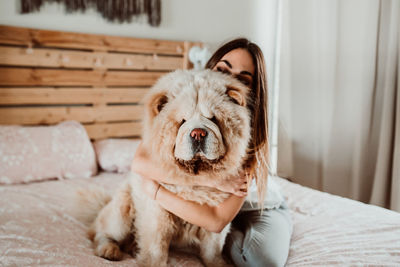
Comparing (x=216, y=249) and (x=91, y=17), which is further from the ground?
(x=91, y=17)

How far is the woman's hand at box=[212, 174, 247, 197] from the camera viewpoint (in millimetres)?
1007

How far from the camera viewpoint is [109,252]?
109 cm

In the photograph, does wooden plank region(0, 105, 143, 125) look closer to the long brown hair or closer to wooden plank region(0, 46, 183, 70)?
wooden plank region(0, 46, 183, 70)

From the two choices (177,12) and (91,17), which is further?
(177,12)

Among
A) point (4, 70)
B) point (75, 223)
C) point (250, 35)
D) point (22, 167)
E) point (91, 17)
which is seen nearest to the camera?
point (75, 223)

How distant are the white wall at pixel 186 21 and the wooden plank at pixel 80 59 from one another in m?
0.21

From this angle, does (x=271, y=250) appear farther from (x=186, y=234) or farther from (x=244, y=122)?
(x=244, y=122)

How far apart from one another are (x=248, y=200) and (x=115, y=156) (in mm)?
1264

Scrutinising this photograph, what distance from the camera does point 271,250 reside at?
1117 millimetres

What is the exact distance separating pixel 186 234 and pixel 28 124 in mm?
1863

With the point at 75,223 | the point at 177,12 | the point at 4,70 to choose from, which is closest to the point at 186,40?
the point at 177,12

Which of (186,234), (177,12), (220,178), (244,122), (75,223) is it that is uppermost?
(177,12)

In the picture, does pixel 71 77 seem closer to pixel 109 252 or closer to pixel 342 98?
pixel 109 252

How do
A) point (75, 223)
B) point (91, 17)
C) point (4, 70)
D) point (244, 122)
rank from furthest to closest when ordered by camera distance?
point (91, 17) → point (4, 70) → point (75, 223) → point (244, 122)
